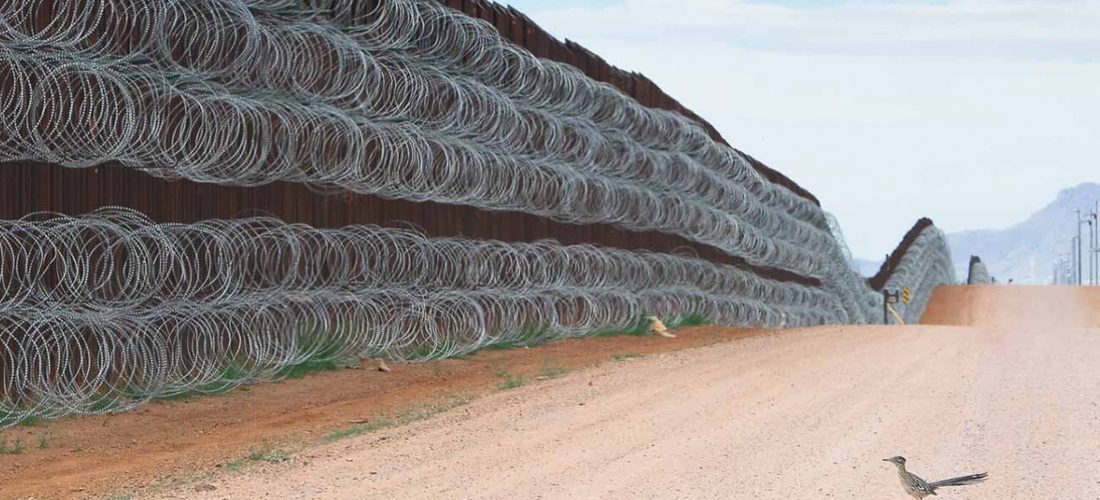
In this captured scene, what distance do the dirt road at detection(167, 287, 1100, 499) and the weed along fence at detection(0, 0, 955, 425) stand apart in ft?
7.62

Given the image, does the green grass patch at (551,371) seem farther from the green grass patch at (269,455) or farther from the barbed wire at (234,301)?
the green grass patch at (269,455)

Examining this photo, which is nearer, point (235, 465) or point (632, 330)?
point (235, 465)

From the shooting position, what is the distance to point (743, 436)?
962 centimetres

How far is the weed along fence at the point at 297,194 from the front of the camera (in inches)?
426

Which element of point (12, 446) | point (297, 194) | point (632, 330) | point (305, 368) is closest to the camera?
point (12, 446)

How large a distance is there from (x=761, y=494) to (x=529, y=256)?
37.1 feet

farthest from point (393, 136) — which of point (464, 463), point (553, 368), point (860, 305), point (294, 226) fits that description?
point (860, 305)

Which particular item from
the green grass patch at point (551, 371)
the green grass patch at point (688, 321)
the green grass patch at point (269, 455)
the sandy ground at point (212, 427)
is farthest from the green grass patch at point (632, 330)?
the green grass patch at point (269, 455)

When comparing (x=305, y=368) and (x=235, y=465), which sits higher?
(x=305, y=368)

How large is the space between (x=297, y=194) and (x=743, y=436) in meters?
6.07

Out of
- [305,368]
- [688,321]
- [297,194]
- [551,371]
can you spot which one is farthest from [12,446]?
[688,321]

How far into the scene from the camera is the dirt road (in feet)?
26.1

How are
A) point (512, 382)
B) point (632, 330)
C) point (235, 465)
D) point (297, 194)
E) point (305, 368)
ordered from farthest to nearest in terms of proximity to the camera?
point (632, 330) < point (297, 194) < point (305, 368) < point (512, 382) < point (235, 465)

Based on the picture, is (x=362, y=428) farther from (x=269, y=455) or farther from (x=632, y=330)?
(x=632, y=330)
